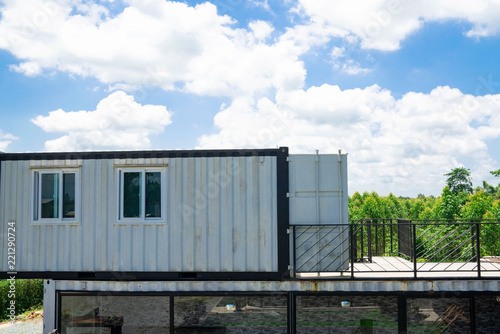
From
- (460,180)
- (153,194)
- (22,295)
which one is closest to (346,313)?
(153,194)

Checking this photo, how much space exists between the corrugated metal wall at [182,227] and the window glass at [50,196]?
26 centimetres

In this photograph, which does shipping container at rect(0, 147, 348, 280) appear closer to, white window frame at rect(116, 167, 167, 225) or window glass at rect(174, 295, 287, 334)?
white window frame at rect(116, 167, 167, 225)

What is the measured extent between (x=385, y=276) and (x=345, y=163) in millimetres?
2497

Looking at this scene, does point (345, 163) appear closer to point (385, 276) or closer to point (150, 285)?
point (385, 276)

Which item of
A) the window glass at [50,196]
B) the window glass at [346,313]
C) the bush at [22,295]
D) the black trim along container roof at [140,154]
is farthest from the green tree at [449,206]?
the window glass at [50,196]

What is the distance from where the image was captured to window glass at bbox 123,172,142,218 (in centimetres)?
775

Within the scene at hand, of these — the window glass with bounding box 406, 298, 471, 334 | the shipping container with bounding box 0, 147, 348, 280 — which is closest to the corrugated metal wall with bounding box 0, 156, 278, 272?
the shipping container with bounding box 0, 147, 348, 280

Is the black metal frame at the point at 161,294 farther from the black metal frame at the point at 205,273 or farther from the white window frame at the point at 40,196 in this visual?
the white window frame at the point at 40,196

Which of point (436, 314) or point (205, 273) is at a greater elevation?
point (205, 273)

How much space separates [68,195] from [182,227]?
8.44 ft

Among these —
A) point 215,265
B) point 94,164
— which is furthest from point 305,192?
point 94,164

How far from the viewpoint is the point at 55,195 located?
794 centimetres

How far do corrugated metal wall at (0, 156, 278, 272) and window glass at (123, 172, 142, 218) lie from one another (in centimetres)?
22

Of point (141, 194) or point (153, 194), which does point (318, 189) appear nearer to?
point (153, 194)
